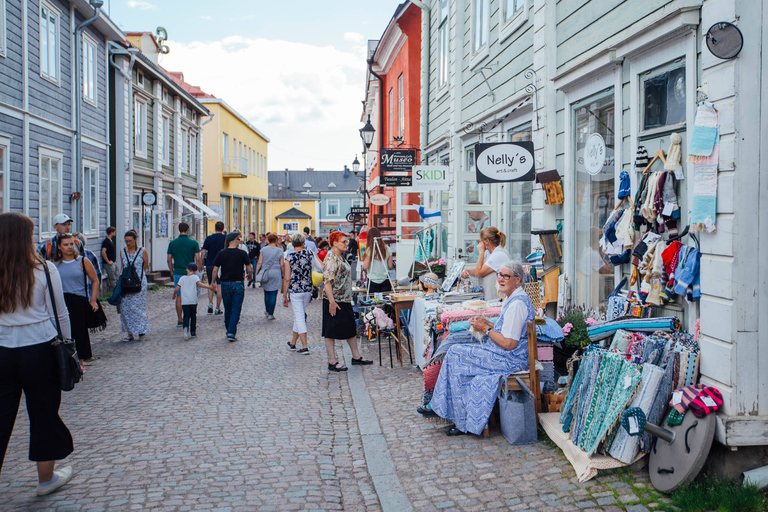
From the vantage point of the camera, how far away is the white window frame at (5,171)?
43.8 ft

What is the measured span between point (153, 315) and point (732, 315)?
12.4m

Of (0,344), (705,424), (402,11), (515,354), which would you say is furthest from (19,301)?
(402,11)

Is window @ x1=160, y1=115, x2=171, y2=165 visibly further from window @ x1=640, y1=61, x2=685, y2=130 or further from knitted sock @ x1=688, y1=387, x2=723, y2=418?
knitted sock @ x1=688, y1=387, x2=723, y2=418

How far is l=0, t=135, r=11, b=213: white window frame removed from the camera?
13.4m

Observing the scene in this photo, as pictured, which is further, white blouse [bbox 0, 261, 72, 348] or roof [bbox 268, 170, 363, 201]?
roof [bbox 268, 170, 363, 201]

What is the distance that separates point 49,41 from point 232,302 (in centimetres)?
861

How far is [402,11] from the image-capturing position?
17922mm

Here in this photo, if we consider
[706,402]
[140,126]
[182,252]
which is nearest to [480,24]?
[182,252]

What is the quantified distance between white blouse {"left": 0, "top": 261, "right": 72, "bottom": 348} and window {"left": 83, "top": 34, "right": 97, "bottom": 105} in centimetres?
1493

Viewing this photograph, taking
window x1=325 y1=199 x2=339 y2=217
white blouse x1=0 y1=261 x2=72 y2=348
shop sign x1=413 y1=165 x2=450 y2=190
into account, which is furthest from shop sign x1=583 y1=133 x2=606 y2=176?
window x1=325 y1=199 x2=339 y2=217

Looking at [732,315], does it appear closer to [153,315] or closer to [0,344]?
[0,344]

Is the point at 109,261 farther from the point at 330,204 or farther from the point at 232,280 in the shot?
the point at 330,204

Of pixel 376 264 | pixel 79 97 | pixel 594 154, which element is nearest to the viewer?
pixel 594 154

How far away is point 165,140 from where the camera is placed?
26.1 m
